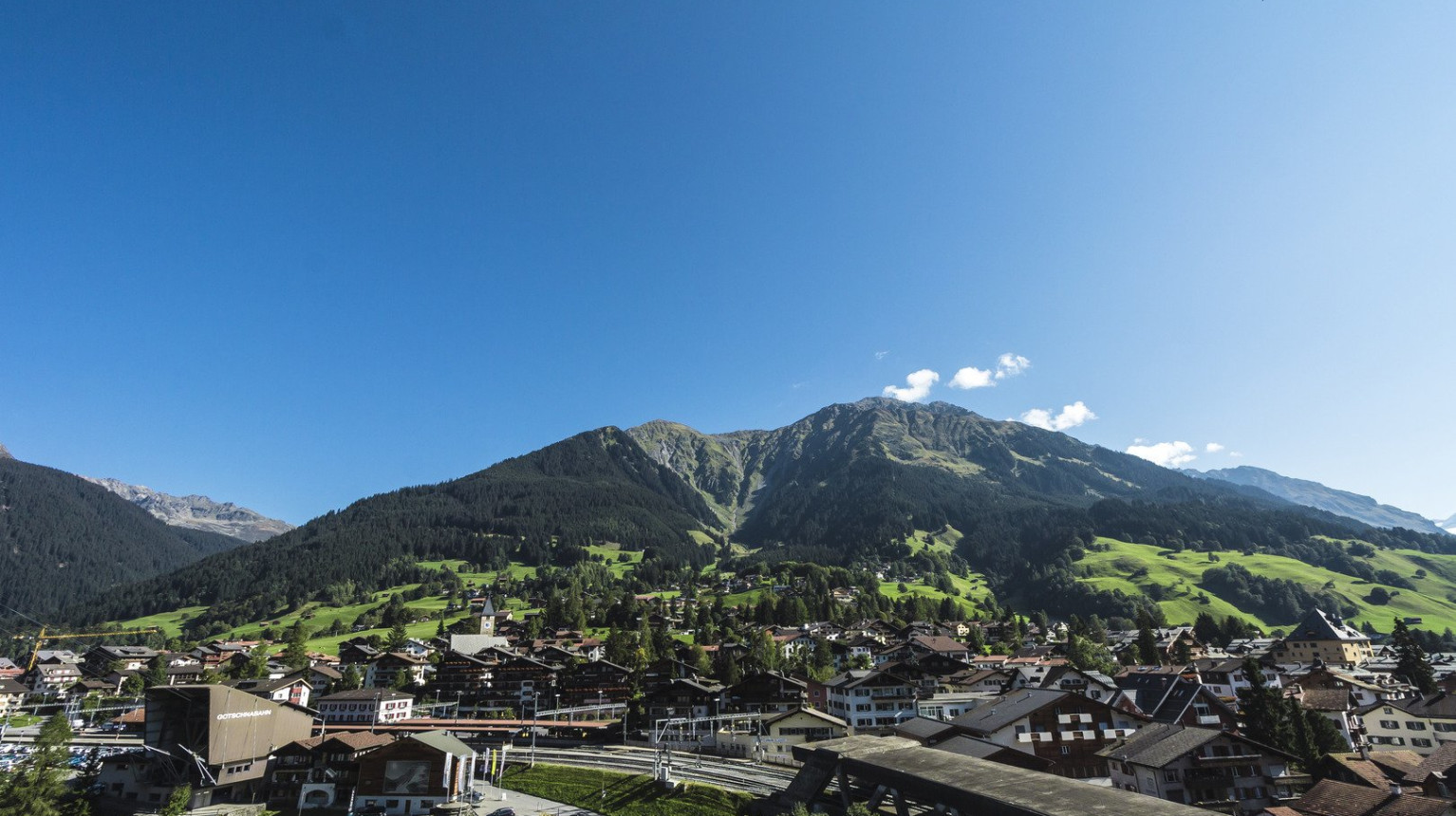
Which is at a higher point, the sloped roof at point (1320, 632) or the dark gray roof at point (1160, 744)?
the sloped roof at point (1320, 632)

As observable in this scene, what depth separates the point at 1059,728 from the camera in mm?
62469

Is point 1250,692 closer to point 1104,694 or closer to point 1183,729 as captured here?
point 1104,694

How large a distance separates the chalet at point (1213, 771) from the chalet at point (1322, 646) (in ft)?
303

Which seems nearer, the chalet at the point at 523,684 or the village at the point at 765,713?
the village at the point at 765,713

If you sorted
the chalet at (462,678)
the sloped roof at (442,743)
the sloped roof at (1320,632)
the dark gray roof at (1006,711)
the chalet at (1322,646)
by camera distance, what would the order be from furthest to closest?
the sloped roof at (1320,632) < the chalet at (1322,646) < the chalet at (462,678) < the sloped roof at (442,743) < the dark gray roof at (1006,711)

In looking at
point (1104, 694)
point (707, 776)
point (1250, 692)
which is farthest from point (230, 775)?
point (1250, 692)

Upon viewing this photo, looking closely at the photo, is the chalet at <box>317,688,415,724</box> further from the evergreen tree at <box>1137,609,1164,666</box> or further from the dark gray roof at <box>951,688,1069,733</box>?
the evergreen tree at <box>1137,609,1164,666</box>

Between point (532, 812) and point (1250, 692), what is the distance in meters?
70.0

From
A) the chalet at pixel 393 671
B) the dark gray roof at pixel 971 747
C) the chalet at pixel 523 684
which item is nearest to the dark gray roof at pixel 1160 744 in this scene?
the dark gray roof at pixel 971 747

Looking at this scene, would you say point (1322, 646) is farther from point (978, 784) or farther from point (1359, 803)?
point (978, 784)

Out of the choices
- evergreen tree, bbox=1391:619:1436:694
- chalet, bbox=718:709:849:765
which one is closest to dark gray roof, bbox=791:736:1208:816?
chalet, bbox=718:709:849:765

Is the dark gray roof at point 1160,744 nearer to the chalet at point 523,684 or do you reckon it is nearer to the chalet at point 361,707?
the chalet at point 523,684

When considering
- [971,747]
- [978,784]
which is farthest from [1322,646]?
[978,784]

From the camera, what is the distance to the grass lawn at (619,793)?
53.5 m
